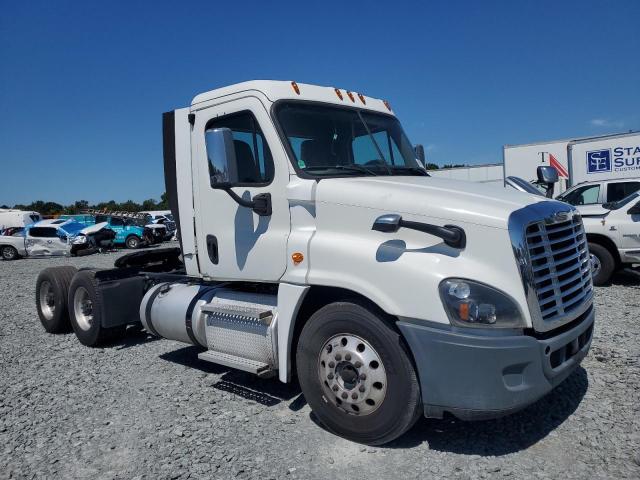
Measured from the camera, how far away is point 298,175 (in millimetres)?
3873

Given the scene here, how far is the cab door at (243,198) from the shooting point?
156 inches

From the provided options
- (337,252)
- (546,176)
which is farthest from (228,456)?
(546,176)

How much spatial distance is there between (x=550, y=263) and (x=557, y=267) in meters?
0.13

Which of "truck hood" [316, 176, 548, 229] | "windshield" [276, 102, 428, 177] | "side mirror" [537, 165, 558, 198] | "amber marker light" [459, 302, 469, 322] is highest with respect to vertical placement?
"windshield" [276, 102, 428, 177]

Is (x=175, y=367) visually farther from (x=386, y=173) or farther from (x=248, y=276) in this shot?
(x=386, y=173)

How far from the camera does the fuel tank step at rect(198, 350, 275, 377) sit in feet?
13.2

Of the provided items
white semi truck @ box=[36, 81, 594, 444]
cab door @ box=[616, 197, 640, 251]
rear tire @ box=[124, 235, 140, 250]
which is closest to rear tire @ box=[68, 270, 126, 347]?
white semi truck @ box=[36, 81, 594, 444]

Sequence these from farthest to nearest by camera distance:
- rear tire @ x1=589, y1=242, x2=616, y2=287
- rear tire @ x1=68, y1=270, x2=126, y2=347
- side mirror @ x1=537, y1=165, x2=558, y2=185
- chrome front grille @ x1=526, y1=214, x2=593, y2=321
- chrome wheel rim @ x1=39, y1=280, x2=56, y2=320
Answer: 1. rear tire @ x1=589, y1=242, x2=616, y2=287
2. chrome wheel rim @ x1=39, y1=280, x2=56, y2=320
3. rear tire @ x1=68, y1=270, x2=126, y2=347
4. side mirror @ x1=537, y1=165, x2=558, y2=185
5. chrome front grille @ x1=526, y1=214, x2=593, y2=321

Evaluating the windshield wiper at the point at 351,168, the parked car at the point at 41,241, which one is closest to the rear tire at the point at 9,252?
the parked car at the point at 41,241

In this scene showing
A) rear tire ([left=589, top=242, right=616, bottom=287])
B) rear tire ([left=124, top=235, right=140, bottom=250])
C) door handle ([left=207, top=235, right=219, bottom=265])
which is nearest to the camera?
door handle ([left=207, top=235, right=219, bottom=265])

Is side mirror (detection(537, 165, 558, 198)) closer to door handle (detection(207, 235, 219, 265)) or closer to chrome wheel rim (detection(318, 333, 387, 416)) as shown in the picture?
chrome wheel rim (detection(318, 333, 387, 416))

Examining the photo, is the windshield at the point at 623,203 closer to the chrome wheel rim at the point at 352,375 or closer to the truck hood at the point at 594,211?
the truck hood at the point at 594,211

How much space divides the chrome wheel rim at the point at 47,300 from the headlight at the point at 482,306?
6.52m

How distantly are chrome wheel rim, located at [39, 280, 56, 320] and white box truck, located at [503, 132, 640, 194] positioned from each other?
47.2 ft
